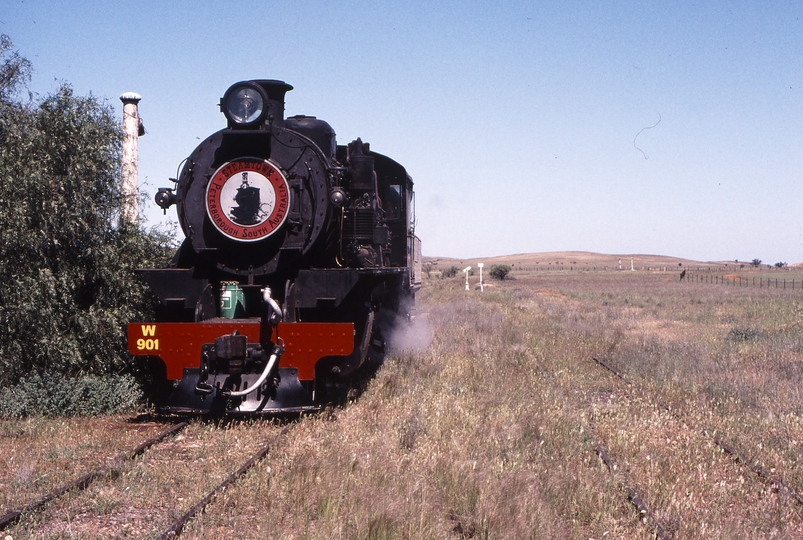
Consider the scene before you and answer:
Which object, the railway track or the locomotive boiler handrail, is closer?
the railway track

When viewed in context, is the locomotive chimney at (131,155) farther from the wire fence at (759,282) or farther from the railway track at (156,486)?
the wire fence at (759,282)

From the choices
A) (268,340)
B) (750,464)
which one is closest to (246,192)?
(268,340)

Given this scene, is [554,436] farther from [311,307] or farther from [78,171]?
[78,171]

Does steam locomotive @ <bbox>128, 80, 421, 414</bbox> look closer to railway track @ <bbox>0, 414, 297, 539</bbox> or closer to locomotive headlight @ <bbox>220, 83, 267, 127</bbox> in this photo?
locomotive headlight @ <bbox>220, 83, 267, 127</bbox>

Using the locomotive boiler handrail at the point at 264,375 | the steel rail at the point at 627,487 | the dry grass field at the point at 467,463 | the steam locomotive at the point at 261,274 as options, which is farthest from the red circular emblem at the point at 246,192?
the steel rail at the point at 627,487

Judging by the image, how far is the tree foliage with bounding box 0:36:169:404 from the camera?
287 inches

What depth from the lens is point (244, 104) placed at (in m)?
7.14

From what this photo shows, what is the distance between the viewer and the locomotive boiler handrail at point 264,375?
6.24 m

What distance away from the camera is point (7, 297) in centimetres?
720

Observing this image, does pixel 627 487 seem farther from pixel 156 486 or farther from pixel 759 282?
pixel 759 282

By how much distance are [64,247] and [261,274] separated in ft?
7.64

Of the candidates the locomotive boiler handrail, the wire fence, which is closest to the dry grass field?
the locomotive boiler handrail

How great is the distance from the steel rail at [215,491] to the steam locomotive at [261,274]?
74 cm

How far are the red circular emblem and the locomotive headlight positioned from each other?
43 centimetres
